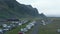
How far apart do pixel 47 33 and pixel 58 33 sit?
167 inches

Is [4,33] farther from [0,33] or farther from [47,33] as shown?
[47,33]

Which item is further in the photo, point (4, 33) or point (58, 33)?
point (58, 33)

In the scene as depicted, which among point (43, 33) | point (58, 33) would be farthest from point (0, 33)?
point (58, 33)

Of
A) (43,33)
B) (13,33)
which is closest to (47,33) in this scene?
(43,33)

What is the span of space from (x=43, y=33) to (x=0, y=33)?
1375cm

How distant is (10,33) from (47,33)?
38.7ft

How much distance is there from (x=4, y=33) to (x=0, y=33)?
→ 182cm

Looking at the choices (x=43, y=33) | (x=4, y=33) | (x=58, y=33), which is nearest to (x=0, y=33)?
(x=4, y=33)

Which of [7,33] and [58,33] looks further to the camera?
[58,33]

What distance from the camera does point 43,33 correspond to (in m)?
73.4

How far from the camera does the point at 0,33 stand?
69.1m

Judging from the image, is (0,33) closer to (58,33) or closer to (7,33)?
(7,33)

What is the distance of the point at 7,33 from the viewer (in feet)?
231

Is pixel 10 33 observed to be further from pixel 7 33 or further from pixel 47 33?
pixel 47 33
